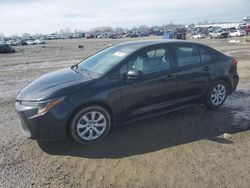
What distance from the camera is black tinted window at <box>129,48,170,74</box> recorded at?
16.4ft

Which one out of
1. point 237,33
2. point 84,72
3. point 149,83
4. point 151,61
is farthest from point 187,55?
point 237,33

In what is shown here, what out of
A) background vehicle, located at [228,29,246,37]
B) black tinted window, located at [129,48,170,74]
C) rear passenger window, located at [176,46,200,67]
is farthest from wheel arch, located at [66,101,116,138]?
background vehicle, located at [228,29,246,37]

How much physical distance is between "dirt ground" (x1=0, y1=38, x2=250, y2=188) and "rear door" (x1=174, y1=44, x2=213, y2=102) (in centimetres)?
55

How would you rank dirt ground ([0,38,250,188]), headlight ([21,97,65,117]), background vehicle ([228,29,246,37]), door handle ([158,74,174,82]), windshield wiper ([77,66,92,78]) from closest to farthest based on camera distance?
dirt ground ([0,38,250,188])
headlight ([21,97,65,117])
windshield wiper ([77,66,92,78])
door handle ([158,74,174,82])
background vehicle ([228,29,246,37])

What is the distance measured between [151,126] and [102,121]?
3.66ft

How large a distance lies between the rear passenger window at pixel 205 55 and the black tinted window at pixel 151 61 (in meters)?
0.95

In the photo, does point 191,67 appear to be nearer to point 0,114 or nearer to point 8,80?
point 0,114

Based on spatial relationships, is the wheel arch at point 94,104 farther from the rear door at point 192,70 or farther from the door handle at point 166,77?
the rear door at point 192,70

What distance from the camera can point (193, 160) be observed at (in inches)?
161

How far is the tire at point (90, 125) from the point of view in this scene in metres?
4.50

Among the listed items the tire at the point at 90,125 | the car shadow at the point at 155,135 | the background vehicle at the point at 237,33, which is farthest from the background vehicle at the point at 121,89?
the background vehicle at the point at 237,33

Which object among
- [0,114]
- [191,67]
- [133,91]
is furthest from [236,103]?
[0,114]

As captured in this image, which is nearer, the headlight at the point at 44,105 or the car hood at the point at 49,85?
the headlight at the point at 44,105

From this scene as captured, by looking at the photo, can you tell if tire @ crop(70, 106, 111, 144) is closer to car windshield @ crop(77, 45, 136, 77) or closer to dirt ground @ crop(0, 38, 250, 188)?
dirt ground @ crop(0, 38, 250, 188)
